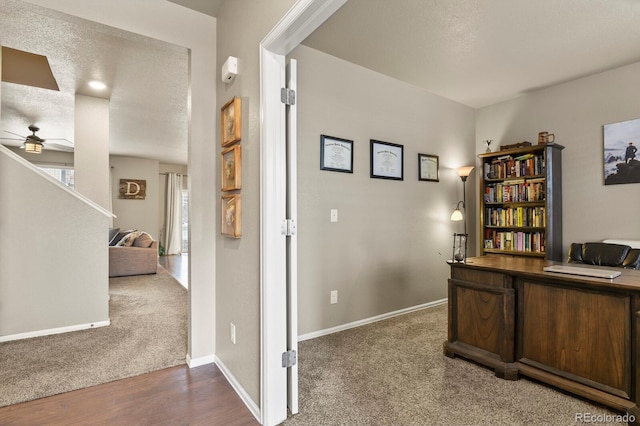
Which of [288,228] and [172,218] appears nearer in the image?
[288,228]

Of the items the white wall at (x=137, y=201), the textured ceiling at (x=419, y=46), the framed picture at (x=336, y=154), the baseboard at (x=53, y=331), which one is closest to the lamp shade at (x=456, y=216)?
the textured ceiling at (x=419, y=46)

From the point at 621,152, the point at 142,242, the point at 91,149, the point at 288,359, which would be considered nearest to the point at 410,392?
the point at 288,359

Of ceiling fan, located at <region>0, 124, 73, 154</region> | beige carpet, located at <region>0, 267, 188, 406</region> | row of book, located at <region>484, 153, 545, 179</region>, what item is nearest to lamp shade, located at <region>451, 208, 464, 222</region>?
row of book, located at <region>484, 153, 545, 179</region>

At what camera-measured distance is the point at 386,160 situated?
341 centimetres

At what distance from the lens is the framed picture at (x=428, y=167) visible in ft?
12.3

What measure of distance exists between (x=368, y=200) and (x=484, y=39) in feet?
5.61

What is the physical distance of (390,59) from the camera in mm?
3074

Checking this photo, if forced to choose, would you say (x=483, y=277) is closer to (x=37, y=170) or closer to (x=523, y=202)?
(x=523, y=202)

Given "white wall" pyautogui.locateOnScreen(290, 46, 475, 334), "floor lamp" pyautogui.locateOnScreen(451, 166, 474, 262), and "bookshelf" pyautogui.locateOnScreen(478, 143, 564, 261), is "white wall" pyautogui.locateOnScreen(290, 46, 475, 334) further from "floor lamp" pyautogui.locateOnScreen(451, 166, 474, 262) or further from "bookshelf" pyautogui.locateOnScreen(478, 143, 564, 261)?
"bookshelf" pyautogui.locateOnScreen(478, 143, 564, 261)

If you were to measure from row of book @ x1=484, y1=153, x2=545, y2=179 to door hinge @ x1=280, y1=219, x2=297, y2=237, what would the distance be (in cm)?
320

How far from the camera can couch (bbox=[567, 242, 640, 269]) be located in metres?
2.57

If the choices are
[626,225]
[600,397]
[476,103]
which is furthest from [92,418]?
[476,103]

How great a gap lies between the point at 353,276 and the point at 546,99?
3.14 metres

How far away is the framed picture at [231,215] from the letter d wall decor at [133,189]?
708cm
